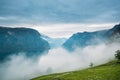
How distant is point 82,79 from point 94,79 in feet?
35.4

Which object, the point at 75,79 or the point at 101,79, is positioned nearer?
the point at 101,79

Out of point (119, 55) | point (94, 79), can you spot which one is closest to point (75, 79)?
point (94, 79)

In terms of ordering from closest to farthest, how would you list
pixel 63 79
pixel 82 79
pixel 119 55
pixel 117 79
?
pixel 117 79 → pixel 82 79 → pixel 63 79 → pixel 119 55

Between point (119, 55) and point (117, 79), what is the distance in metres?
80.4

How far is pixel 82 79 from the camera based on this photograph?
94.2 metres

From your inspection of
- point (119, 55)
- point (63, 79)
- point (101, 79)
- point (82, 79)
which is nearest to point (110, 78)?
point (101, 79)

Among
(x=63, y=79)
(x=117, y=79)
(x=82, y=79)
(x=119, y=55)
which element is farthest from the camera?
(x=119, y=55)

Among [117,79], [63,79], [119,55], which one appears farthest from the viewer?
[119,55]

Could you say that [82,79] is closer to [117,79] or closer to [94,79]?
Answer: [94,79]

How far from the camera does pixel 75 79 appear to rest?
9875 cm

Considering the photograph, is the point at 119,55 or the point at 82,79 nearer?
the point at 82,79

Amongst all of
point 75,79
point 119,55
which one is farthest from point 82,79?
point 119,55

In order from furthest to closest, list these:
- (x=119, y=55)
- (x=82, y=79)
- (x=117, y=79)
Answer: (x=119, y=55) → (x=82, y=79) → (x=117, y=79)

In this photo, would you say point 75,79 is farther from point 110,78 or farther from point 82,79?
point 110,78
